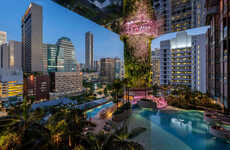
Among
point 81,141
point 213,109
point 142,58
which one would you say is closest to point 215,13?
point 142,58

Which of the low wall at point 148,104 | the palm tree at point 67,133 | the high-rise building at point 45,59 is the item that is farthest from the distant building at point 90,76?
the palm tree at point 67,133

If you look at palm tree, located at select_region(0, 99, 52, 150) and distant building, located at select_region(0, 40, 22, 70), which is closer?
palm tree, located at select_region(0, 99, 52, 150)

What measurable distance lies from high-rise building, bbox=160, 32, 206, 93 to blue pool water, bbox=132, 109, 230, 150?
131 ft

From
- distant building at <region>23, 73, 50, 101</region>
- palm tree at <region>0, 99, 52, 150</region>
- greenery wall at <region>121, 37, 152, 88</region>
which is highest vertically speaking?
greenery wall at <region>121, 37, 152, 88</region>

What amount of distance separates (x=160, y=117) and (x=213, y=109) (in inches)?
322

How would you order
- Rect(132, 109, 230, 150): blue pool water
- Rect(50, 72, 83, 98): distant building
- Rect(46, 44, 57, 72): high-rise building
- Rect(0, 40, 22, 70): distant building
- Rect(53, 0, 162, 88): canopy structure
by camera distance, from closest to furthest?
1. Rect(132, 109, 230, 150): blue pool water
2. Rect(53, 0, 162, 88): canopy structure
3. Rect(50, 72, 83, 98): distant building
4. Rect(0, 40, 22, 70): distant building
5. Rect(46, 44, 57, 72): high-rise building

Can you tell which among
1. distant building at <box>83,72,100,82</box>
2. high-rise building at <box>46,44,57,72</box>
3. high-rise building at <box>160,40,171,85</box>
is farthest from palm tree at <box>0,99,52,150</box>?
high-rise building at <box>46,44,57,72</box>

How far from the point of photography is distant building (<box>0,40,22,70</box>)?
107 meters

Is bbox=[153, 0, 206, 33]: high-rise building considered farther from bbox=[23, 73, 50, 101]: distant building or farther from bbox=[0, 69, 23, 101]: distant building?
bbox=[0, 69, 23, 101]: distant building

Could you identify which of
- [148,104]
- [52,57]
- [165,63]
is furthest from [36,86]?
[165,63]

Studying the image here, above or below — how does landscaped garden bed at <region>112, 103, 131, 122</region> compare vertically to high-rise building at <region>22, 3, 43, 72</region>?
below

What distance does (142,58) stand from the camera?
836 inches

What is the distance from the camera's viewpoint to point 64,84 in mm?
83250

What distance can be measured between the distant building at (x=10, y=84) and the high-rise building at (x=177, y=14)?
7989 cm
